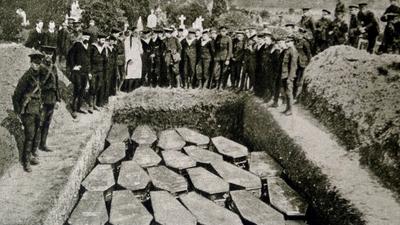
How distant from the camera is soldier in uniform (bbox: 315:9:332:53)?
1198cm

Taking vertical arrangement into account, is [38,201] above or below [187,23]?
below

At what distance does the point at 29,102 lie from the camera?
6.75 m

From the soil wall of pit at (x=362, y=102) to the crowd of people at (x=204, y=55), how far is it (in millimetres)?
595

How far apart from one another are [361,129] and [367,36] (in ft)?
14.2

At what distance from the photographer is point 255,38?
443 inches

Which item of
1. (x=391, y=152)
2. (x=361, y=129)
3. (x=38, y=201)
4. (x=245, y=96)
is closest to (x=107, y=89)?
(x=245, y=96)

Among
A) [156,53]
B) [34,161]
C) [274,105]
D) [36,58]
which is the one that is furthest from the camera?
[156,53]

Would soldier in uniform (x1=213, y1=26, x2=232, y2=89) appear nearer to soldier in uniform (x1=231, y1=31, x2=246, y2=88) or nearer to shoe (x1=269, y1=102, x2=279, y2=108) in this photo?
soldier in uniform (x1=231, y1=31, x2=246, y2=88)

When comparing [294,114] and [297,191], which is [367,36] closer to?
[294,114]

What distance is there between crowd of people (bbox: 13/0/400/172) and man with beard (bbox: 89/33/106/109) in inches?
0.8

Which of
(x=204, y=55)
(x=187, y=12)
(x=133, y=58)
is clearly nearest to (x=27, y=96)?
(x=133, y=58)

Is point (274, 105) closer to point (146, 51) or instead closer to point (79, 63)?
point (146, 51)

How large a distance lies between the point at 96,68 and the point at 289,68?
13.1 feet

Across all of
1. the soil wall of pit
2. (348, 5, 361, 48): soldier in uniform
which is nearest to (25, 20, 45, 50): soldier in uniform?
the soil wall of pit
